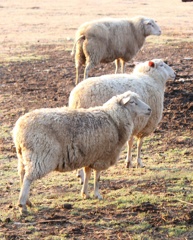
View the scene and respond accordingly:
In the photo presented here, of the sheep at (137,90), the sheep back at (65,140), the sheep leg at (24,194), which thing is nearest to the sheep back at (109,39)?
the sheep at (137,90)

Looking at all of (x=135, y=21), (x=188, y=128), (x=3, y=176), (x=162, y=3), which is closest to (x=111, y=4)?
(x=162, y=3)

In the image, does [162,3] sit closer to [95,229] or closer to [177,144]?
[177,144]

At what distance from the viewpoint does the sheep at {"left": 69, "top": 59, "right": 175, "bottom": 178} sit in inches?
337

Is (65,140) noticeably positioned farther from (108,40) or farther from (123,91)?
(108,40)

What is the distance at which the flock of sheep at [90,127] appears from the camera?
6.76 meters

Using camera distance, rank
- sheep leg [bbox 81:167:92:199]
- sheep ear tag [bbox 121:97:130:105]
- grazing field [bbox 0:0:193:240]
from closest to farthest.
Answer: grazing field [bbox 0:0:193:240] → sheep leg [bbox 81:167:92:199] → sheep ear tag [bbox 121:97:130:105]

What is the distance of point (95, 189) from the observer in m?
7.44

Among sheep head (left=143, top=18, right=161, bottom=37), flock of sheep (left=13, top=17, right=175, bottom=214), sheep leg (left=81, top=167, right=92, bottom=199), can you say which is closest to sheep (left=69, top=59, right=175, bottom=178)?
flock of sheep (left=13, top=17, right=175, bottom=214)

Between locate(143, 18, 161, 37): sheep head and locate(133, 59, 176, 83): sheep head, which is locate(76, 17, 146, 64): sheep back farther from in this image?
locate(133, 59, 176, 83): sheep head

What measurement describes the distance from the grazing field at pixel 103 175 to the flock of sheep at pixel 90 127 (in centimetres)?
33

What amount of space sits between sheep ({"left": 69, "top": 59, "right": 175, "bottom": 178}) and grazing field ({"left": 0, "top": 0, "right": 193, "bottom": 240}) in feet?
1.76

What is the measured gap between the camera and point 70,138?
6969 millimetres

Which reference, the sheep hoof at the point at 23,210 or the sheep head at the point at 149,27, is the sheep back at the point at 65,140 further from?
the sheep head at the point at 149,27

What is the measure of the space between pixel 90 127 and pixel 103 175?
→ 1464 mm
